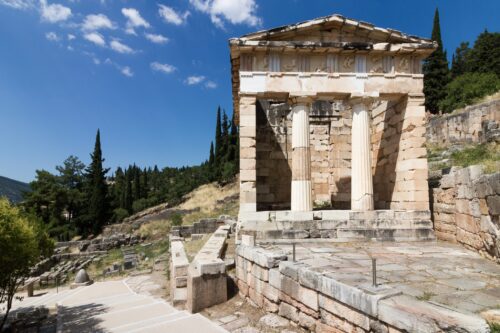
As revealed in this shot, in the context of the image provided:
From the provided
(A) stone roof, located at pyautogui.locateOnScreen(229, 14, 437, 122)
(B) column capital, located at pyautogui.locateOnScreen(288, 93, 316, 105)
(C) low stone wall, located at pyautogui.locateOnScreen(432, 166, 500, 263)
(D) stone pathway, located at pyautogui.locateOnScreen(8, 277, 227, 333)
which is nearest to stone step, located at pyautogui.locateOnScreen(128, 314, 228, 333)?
(D) stone pathway, located at pyautogui.locateOnScreen(8, 277, 227, 333)

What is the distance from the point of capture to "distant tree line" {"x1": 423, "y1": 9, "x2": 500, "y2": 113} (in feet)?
90.5

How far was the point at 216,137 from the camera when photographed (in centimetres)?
5012

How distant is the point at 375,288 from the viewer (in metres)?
3.43

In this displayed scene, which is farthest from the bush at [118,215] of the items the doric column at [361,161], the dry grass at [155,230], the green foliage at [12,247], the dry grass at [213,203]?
the doric column at [361,161]

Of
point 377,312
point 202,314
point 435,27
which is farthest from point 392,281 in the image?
point 435,27

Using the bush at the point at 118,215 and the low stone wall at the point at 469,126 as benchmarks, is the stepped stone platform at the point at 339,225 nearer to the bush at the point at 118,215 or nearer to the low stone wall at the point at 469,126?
the low stone wall at the point at 469,126

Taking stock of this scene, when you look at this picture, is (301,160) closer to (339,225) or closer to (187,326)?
(339,225)

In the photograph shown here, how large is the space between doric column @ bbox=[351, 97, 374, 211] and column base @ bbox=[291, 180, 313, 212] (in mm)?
1500

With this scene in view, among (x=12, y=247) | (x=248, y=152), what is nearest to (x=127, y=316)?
(x=12, y=247)

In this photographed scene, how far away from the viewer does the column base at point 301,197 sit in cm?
910

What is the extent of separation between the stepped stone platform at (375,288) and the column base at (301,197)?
201 centimetres

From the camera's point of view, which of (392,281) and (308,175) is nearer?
(392,281)

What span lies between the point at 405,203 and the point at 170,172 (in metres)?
80.8

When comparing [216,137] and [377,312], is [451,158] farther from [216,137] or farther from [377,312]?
[216,137]
